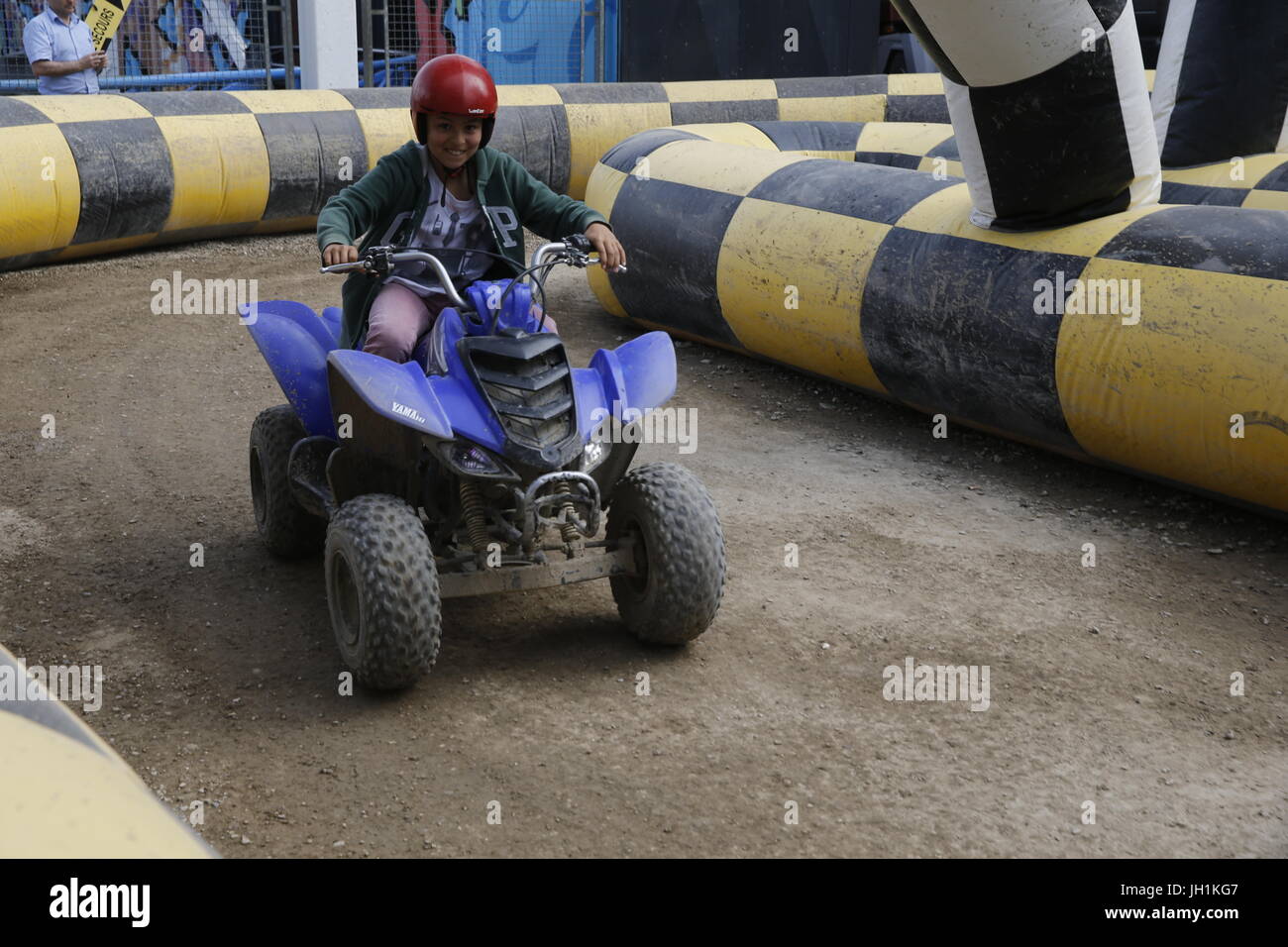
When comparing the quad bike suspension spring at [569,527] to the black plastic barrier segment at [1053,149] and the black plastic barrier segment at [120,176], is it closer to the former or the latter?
the black plastic barrier segment at [1053,149]

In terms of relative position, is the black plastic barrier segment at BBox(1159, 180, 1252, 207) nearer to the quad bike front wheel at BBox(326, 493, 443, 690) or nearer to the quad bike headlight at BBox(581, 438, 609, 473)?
the quad bike headlight at BBox(581, 438, 609, 473)

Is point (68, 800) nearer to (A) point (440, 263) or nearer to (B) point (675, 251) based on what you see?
(A) point (440, 263)

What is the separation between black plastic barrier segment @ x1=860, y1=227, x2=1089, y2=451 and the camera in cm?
493

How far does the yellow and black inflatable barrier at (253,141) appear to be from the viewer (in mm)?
7949

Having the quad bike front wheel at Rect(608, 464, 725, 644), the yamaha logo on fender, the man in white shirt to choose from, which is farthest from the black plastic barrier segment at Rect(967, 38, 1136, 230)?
the man in white shirt

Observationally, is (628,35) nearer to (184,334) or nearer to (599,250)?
(184,334)

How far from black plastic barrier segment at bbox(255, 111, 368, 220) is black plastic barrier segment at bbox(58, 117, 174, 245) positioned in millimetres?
804

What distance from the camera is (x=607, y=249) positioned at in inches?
151

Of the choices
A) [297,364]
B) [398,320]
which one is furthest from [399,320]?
[297,364]

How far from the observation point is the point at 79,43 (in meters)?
9.66

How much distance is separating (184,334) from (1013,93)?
4.35 metres

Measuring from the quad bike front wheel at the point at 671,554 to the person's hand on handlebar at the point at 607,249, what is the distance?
0.62 m

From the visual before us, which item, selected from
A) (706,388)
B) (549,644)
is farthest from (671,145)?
(549,644)

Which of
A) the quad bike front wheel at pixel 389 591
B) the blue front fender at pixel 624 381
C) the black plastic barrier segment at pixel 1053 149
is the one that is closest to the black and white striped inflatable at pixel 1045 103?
the black plastic barrier segment at pixel 1053 149
